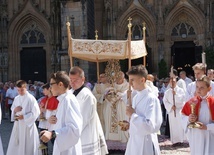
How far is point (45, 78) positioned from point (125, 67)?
5.19m

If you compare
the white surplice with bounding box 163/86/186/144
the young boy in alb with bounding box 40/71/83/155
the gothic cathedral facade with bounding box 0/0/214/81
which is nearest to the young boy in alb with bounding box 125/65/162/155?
the young boy in alb with bounding box 40/71/83/155

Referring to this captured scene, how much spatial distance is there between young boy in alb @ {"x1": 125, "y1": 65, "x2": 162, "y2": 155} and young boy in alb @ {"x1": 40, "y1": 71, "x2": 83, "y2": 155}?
2.20ft

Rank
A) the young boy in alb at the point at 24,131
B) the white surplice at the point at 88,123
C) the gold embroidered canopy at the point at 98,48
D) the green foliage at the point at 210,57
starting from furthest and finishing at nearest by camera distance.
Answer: the green foliage at the point at 210,57, the gold embroidered canopy at the point at 98,48, the young boy in alb at the point at 24,131, the white surplice at the point at 88,123

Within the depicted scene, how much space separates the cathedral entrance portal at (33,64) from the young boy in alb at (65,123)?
17632 millimetres

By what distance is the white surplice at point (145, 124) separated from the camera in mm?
4488

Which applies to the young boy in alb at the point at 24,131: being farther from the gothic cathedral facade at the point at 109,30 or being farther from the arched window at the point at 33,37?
the arched window at the point at 33,37

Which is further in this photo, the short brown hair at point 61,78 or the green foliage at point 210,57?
the green foliage at point 210,57

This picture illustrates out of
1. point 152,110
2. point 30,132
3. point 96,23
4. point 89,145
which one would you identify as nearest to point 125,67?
point 96,23

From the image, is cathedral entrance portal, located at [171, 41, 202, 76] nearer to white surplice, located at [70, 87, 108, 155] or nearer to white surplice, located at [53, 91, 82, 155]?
white surplice, located at [70, 87, 108, 155]

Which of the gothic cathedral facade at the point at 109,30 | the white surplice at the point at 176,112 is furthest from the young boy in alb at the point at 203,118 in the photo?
the gothic cathedral facade at the point at 109,30

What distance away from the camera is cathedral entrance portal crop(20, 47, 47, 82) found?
22.0 meters

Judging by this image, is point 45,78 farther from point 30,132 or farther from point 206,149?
point 206,149

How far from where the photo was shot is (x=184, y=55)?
21250 millimetres

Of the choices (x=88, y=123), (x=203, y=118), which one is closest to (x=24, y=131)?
(x=88, y=123)
